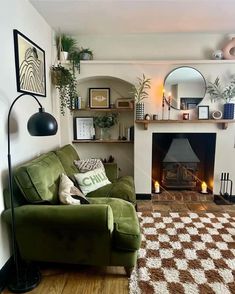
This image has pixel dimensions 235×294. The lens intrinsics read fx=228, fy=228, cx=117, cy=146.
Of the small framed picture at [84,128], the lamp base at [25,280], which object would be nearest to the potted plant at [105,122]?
the small framed picture at [84,128]

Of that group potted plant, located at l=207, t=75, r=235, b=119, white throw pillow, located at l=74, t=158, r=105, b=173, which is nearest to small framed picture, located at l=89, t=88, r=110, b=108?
white throw pillow, located at l=74, t=158, r=105, b=173

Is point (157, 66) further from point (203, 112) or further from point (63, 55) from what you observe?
point (63, 55)

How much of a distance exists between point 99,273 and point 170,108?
246 cm

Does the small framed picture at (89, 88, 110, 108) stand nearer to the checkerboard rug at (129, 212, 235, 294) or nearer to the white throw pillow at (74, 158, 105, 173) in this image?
the white throw pillow at (74, 158, 105, 173)

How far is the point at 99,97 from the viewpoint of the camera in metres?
3.74

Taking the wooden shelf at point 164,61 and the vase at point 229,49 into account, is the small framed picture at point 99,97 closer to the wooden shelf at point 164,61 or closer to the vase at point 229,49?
the wooden shelf at point 164,61

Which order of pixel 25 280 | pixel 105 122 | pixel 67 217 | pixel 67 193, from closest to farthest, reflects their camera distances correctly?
pixel 67 217, pixel 25 280, pixel 67 193, pixel 105 122

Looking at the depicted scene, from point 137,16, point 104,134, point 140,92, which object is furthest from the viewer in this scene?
point 104,134

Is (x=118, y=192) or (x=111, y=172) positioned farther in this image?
(x=111, y=172)

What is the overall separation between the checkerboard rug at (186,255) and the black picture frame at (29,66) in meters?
2.02

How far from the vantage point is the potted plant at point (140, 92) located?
3383mm

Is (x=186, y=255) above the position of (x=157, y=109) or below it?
below

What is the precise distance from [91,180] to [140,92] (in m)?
1.54

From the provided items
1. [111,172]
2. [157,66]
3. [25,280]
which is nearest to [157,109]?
[157,66]
